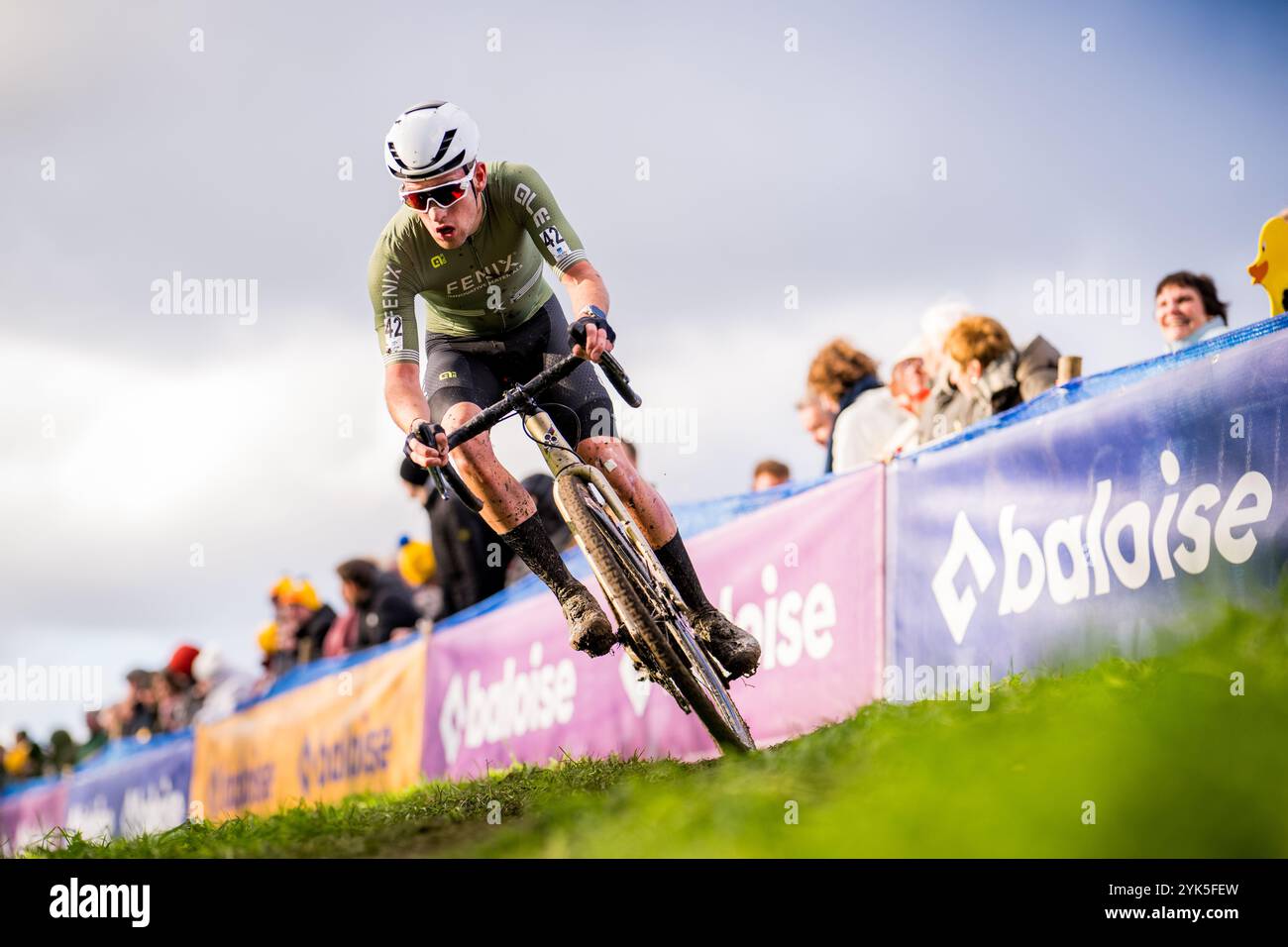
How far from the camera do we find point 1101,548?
7.14m

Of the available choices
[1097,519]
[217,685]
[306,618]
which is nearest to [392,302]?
[1097,519]

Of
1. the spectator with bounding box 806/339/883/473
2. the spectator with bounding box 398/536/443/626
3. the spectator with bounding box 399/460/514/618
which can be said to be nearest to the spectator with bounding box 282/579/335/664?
the spectator with bounding box 398/536/443/626

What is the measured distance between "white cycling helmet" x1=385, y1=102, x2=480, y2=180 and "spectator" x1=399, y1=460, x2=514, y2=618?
4.16m

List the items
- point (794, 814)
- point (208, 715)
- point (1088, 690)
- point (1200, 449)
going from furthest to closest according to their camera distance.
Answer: point (208, 715) < point (1200, 449) < point (1088, 690) < point (794, 814)

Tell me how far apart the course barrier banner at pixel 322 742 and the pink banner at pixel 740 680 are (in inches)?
26.9

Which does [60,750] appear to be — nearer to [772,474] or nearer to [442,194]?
[772,474]

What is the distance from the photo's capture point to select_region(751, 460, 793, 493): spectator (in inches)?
446

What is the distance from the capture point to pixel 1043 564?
7414 millimetres

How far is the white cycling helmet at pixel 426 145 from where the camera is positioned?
6492 mm

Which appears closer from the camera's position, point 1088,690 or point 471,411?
point 1088,690
